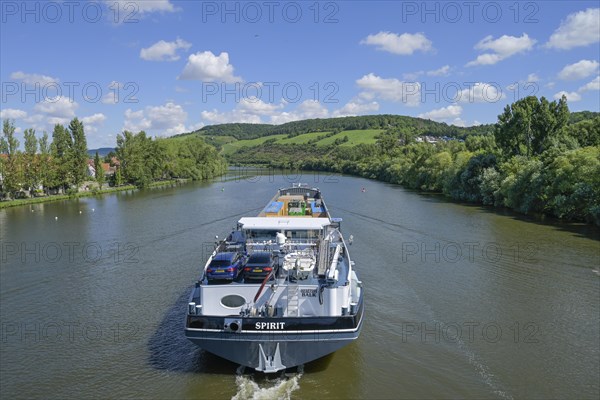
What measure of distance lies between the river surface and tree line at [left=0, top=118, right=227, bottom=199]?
Answer: 34.5 metres

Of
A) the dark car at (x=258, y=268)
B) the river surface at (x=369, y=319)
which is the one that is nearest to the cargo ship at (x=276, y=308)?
the dark car at (x=258, y=268)

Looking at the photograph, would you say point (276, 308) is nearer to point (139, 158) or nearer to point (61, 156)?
point (61, 156)

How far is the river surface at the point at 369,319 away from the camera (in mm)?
14609

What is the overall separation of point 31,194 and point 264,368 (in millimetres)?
70610

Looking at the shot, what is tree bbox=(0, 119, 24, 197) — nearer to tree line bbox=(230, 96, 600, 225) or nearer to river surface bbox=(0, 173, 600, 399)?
river surface bbox=(0, 173, 600, 399)

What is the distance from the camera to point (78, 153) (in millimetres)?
76938

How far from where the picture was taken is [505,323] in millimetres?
19188

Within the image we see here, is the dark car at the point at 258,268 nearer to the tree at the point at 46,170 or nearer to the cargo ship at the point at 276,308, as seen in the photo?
the cargo ship at the point at 276,308

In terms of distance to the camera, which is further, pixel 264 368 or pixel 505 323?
pixel 505 323

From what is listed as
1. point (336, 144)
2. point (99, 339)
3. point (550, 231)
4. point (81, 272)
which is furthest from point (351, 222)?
point (336, 144)

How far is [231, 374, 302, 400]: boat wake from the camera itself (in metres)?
13.8

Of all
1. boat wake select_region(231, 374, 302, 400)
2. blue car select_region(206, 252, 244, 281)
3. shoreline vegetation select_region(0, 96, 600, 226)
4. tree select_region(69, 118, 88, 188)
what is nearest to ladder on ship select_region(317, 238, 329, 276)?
blue car select_region(206, 252, 244, 281)

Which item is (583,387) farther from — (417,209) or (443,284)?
(417,209)

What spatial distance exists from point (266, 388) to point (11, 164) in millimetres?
66868
